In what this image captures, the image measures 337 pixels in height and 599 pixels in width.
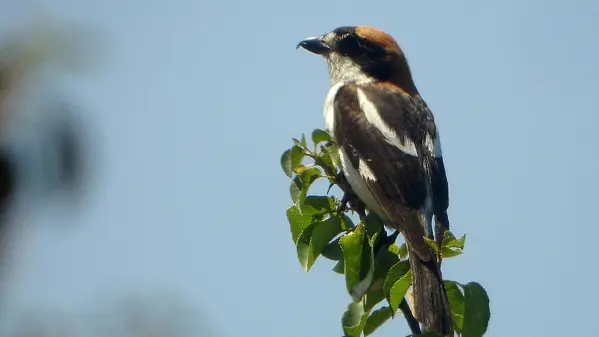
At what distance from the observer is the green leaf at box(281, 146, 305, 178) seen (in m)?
3.51

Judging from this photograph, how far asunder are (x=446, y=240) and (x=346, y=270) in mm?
414

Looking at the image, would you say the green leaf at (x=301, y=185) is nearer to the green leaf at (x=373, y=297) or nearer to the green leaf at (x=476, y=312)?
the green leaf at (x=373, y=297)

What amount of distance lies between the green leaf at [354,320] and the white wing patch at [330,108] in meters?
1.77

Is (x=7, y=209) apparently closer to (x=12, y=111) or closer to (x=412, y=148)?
(x=12, y=111)

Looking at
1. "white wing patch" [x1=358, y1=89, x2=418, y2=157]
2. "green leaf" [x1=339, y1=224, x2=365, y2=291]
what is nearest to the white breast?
"white wing patch" [x1=358, y1=89, x2=418, y2=157]

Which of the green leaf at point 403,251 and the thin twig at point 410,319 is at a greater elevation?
the green leaf at point 403,251

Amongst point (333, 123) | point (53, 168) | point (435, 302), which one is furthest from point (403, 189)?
point (53, 168)

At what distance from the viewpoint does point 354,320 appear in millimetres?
3137

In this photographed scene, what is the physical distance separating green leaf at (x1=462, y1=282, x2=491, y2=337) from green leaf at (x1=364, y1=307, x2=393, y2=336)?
0.95 ft

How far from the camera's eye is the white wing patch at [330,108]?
16.1 ft

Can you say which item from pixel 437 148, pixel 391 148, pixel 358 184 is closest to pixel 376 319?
pixel 358 184

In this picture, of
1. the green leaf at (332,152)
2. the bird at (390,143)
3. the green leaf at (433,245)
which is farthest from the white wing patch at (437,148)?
the green leaf at (433,245)

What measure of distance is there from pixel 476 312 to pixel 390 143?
70.6 inches

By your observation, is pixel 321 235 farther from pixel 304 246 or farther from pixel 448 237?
pixel 448 237
